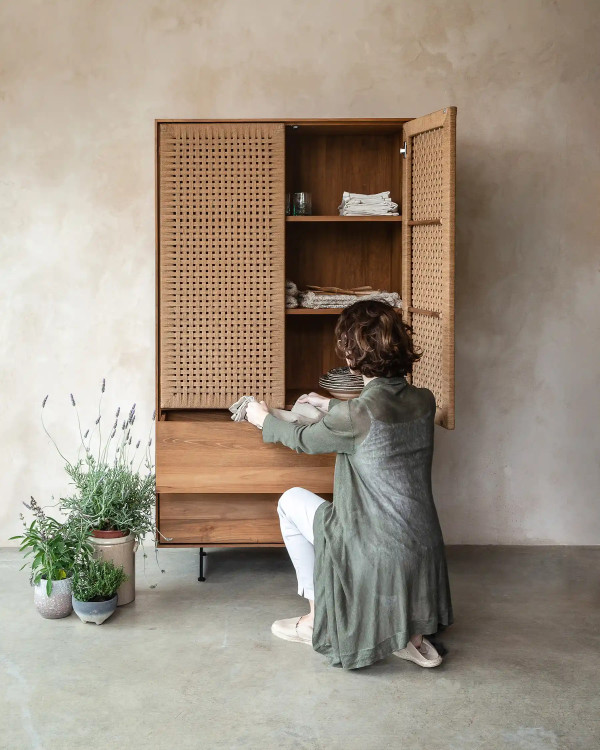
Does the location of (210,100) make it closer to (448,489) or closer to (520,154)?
(520,154)

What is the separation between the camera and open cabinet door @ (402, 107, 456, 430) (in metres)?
3.37

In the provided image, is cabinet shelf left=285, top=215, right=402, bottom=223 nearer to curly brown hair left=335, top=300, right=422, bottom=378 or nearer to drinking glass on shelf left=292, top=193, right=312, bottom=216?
drinking glass on shelf left=292, top=193, right=312, bottom=216

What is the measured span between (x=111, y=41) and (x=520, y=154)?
218cm

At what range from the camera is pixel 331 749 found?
2.51m

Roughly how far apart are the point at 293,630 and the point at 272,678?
1.21ft

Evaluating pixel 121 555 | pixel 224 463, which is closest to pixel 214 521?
pixel 224 463

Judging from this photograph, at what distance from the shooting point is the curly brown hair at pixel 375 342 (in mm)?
3012

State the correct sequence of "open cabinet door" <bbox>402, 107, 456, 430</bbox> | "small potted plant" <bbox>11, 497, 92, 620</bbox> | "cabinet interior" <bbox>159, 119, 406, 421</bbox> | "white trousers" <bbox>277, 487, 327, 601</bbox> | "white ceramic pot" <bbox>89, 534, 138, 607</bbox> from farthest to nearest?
"cabinet interior" <bbox>159, 119, 406, 421</bbox> < "white ceramic pot" <bbox>89, 534, 138, 607</bbox> < "small potted plant" <bbox>11, 497, 92, 620</bbox> < "open cabinet door" <bbox>402, 107, 456, 430</bbox> < "white trousers" <bbox>277, 487, 327, 601</bbox>

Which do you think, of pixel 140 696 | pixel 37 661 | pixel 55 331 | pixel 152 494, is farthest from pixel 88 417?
pixel 140 696

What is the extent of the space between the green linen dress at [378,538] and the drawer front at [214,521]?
0.82 meters

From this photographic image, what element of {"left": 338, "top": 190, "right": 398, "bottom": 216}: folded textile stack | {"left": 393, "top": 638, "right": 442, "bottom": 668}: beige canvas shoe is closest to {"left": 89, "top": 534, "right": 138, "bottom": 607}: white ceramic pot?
{"left": 393, "top": 638, "right": 442, "bottom": 668}: beige canvas shoe

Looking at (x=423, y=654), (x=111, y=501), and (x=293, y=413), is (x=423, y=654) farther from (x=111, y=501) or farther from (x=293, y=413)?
(x=111, y=501)

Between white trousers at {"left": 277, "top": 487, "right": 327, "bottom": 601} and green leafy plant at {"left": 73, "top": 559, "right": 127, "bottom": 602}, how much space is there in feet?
2.44

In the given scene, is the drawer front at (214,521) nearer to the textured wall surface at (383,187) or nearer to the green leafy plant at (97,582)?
the green leafy plant at (97,582)
